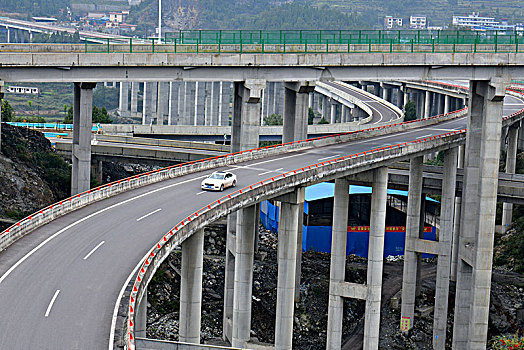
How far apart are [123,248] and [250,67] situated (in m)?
25.6

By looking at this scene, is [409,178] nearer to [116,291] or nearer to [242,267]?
[242,267]

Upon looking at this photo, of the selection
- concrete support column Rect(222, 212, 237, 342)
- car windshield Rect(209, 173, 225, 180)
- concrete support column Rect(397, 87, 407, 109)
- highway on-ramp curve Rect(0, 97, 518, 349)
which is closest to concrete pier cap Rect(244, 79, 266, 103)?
highway on-ramp curve Rect(0, 97, 518, 349)

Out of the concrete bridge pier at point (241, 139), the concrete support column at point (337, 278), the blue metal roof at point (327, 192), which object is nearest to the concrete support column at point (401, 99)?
the blue metal roof at point (327, 192)

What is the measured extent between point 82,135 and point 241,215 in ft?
43.5

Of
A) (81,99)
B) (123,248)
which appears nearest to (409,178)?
(81,99)

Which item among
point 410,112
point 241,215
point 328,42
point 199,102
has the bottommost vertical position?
point 241,215

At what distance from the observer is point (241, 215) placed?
6550 cm

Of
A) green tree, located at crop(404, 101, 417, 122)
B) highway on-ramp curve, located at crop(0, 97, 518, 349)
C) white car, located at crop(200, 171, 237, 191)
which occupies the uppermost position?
green tree, located at crop(404, 101, 417, 122)

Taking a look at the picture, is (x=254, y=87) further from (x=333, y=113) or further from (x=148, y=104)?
(x=148, y=104)

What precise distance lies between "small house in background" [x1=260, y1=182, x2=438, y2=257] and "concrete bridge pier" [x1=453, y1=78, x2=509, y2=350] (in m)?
21.2

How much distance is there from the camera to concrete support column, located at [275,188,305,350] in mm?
64500

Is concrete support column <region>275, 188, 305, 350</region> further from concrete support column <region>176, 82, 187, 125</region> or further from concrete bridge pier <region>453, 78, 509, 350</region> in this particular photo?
concrete support column <region>176, 82, 187, 125</region>

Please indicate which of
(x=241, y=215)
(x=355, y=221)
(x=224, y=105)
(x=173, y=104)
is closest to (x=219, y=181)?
(x=241, y=215)

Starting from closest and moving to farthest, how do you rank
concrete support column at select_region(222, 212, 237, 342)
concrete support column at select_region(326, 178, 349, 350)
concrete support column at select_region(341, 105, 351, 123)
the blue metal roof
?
1. concrete support column at select_region(222, 212, 237, 342)
2. concrete support column at select_region(326, 178, 349, 350)
3. the blue metal roof
4. concrete support column at select_region(341, 105, 351, 123)
